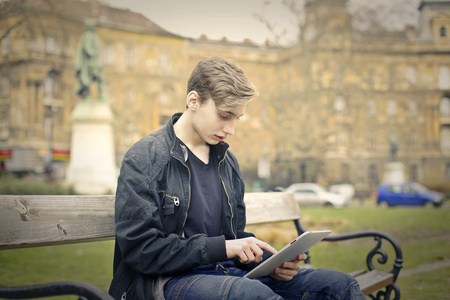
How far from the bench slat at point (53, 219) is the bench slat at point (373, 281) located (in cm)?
153

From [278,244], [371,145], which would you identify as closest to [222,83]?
[278,244]

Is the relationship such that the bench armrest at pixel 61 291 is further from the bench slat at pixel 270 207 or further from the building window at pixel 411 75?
the building window at pixel 411 75

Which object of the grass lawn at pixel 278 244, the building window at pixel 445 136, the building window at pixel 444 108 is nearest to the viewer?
the grass lawn at pixel 278 244

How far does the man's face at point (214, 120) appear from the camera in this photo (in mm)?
1945

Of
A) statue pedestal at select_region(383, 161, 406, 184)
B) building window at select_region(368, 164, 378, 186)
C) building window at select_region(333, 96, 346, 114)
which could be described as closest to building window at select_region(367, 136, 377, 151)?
building window at select_region(368, 164, 378, 186)

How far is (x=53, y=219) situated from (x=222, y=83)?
3.05 feet

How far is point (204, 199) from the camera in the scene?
1.98 metres

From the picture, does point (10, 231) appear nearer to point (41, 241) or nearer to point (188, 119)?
point (41, 241)

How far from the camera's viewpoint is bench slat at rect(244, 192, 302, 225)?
9.30 feet

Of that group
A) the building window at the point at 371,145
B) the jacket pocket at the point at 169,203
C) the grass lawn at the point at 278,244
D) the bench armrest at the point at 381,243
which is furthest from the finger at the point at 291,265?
the building window at the point at 371,145

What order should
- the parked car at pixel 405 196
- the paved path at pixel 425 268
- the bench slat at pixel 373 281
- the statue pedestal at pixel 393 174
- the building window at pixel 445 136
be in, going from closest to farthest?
1. the bench slat at pixel 373 281
2. the paved path at pixel 425 268
3. the parked car at pixel 405 196
4. the statue pedestal at pixel 393 174
5. the building window at pixel 445 136

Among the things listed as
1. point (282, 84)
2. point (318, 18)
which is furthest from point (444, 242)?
point (282, 84)

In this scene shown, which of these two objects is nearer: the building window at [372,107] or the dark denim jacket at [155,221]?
the dark denim jacket at [155,221]

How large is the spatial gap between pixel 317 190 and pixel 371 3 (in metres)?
9.24
